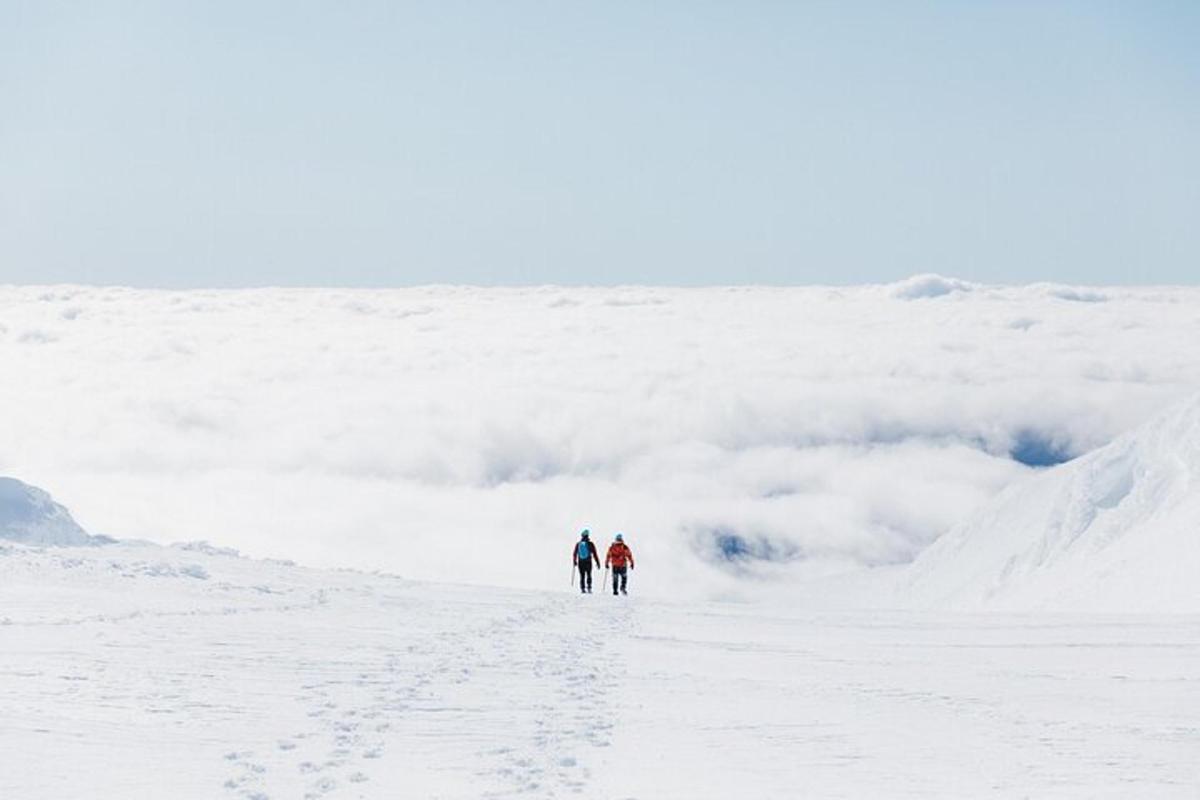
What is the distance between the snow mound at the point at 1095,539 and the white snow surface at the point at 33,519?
27.4m

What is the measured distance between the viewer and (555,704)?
13.2 metres

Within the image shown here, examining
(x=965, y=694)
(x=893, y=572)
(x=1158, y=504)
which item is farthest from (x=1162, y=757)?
(x=893, y=572)

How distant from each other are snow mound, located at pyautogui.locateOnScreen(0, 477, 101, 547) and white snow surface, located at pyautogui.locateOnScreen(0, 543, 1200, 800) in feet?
38.9

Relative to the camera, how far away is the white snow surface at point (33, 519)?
34.0 m

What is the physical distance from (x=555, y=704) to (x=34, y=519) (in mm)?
26567

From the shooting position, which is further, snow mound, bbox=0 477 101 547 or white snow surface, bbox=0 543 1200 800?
snow mound, bbox=0 477 101 547

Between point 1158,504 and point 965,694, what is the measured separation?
117 ft

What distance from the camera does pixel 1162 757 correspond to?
11211mm

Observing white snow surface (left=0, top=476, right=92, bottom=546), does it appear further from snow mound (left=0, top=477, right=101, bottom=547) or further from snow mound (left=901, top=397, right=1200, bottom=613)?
snow mound (left=901, top=397, right=1200, bottom=613)

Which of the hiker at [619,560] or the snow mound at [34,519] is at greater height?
the snow mound at [34,519]

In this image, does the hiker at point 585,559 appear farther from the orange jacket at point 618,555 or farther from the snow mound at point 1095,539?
the snow mound at point 1095,539

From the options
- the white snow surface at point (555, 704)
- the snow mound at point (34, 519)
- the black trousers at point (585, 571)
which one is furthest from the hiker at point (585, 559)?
the white snow surface at point (555, 704)

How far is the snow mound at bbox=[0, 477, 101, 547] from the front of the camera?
34.0 meters

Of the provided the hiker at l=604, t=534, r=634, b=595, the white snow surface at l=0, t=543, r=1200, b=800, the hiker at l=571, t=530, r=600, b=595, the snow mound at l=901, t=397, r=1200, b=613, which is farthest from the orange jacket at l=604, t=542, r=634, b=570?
the snow mound at l=901, t=397, r=1200, b=613
